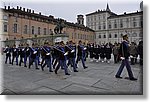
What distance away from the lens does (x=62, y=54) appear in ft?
18.4


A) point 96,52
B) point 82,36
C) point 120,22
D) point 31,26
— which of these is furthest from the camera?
point 82,36

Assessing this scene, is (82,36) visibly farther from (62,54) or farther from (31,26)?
(62,54)

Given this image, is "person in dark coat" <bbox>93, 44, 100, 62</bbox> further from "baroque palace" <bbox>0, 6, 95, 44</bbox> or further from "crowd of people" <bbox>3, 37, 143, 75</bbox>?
"baroque palace" <bbox>0, 6, 95, 44</bbox>

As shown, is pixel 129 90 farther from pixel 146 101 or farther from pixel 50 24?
pixel 50 24

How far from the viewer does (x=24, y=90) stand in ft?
12.3

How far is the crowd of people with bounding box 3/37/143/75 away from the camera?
5.79m

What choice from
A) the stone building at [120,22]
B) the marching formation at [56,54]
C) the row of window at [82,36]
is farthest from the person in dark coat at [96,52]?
the row of window at [82,36]

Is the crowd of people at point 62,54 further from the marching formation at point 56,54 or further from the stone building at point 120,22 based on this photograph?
the stone building at point 120,22

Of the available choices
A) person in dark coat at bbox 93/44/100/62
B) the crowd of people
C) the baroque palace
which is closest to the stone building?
the crowd of people

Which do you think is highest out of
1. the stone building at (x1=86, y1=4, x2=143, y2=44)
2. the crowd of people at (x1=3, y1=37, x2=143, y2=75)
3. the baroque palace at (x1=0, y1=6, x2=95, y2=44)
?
the baroque palace at (x1=0, y1=6, x2=95, y2=44)

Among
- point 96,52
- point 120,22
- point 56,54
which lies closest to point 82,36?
point 120,22

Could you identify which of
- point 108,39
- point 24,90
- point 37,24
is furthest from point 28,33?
point 24,90

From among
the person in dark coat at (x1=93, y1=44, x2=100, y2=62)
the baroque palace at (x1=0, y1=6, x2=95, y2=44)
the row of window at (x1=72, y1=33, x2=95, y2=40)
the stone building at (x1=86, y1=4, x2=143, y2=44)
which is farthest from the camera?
the row of window at (x1=72, y1=33, x2=95, y2=40)

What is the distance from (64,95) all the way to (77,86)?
2.17ft
